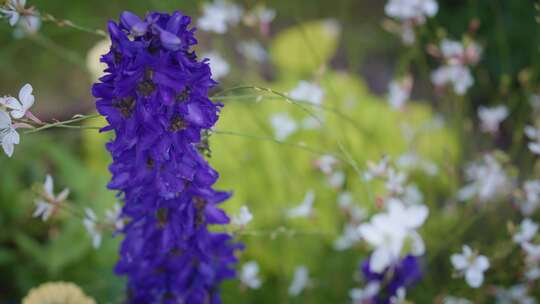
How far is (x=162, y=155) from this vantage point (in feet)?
3.04

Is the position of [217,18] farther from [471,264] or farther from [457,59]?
[471,264]

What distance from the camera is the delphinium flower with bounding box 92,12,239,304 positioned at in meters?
0.88

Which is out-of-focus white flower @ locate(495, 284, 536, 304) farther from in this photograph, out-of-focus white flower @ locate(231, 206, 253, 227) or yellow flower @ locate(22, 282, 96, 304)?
yellow flower @ locate(22, 282, 96, 304)

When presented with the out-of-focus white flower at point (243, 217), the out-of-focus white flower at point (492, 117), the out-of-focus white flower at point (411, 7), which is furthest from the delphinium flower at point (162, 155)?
the out-of-focus white flower at point (492, 117)

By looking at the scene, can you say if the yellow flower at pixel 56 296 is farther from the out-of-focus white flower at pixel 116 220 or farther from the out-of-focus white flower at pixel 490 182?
the out-of-focus white flower at pixel 490 182

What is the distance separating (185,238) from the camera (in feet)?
3.60

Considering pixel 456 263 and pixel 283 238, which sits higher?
pixel 283 238

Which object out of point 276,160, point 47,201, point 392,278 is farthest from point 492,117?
point 47,201

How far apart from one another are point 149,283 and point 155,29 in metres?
0.55

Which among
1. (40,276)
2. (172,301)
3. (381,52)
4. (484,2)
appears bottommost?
(172,301)

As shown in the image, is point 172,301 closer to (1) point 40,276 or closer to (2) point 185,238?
(2) point 185,238

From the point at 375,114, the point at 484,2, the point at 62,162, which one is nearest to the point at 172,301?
the point at 62,162

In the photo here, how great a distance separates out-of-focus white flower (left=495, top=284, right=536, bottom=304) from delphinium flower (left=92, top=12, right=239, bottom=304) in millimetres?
672

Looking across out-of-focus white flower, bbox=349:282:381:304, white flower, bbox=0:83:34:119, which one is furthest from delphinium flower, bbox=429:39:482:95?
white flower, bbox=0:83:34:119
